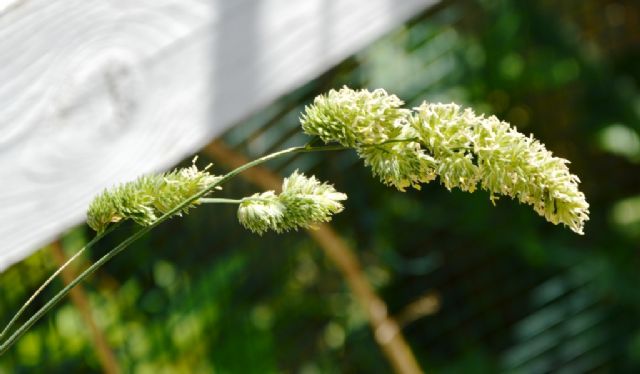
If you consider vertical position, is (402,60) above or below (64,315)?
above

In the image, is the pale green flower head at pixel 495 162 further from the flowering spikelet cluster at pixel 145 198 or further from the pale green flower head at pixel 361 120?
the flowering spikelet cluster at pixel 145 198

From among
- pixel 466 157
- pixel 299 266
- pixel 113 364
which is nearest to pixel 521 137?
pixel 466 157

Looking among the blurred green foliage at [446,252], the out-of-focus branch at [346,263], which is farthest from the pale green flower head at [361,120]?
the blurred green foliage at [446,252]

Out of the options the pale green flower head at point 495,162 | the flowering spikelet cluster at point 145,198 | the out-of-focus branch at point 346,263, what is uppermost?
the out-of-focus branch at point 346,263

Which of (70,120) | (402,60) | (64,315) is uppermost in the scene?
(402,60)

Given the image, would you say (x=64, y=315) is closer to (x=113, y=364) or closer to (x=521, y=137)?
(x=113, y=364)

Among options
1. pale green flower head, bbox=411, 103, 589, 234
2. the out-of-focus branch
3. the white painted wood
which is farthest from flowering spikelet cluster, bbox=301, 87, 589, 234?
the out-of-focus branch
